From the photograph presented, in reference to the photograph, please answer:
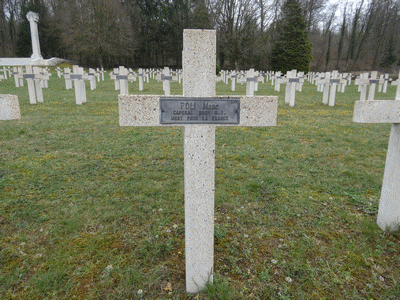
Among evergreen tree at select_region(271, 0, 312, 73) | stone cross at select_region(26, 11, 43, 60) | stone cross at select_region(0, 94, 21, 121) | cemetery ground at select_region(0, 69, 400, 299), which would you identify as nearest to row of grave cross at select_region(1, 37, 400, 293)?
cemetery ground at select_region(0, 69, 400, 299)

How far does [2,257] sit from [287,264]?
7.75 ft

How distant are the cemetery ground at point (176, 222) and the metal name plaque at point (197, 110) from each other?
3.97ft

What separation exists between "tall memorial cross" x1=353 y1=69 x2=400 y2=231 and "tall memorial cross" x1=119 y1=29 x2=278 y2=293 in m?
0.88

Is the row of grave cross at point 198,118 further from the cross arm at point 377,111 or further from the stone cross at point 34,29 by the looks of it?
the stone cross at point 34,29

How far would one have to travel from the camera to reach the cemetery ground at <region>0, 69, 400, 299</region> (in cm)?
200

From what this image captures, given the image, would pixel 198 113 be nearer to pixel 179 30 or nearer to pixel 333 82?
pixel 333 82

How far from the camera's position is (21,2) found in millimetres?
41250

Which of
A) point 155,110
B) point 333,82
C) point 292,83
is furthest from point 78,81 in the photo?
point 333,82

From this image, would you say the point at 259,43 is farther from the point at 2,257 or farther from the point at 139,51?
the point at 2,257

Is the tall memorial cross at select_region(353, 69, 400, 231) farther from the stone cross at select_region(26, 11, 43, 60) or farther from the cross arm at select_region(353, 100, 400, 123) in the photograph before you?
the stone cross at select_region(26, 11, 43, 60)

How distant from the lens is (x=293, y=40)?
30531mm

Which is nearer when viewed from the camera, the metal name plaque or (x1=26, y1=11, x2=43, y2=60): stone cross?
the metal name plaque

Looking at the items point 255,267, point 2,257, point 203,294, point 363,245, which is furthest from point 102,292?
point 363,245

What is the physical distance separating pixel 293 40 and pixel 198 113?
33.0 m
